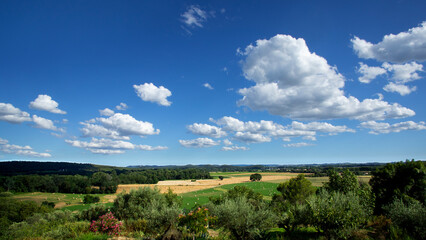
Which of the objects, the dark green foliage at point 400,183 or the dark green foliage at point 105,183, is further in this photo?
the dark green foliage at point 105,183

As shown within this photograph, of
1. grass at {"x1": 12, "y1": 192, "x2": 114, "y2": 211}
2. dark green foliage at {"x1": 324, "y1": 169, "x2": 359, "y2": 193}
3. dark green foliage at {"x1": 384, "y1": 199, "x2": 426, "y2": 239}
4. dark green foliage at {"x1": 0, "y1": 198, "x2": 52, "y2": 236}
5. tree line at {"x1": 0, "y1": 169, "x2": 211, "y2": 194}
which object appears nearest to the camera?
dark green foliage at {"x1": 384, "y1": 199, "x2": 426, "y2": 239}

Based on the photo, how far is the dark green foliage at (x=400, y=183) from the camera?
75.2 ft

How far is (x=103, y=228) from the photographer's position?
1619 centimetres

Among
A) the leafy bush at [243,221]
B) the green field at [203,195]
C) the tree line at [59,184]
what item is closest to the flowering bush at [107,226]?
the leafy bush at [243,221]

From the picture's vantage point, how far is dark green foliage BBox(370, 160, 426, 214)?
22922 mm

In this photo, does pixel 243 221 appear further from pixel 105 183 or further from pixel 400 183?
pixel 105 183

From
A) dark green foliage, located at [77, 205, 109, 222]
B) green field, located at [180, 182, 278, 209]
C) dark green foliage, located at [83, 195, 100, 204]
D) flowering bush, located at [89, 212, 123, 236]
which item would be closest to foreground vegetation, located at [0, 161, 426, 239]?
flowering bush, located at [89, 212, 123, 236]

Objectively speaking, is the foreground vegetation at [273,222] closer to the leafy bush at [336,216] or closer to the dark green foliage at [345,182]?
the leafy bush at [336,216]

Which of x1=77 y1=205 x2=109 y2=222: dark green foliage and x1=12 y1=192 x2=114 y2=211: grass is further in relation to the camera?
x1=12 y1=192 x2=114 y2=211: grass

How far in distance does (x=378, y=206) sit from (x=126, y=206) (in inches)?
1183

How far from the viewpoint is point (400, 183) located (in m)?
24.6

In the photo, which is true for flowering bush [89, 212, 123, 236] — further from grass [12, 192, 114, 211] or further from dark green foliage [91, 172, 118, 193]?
dark green foliage [91, 172, 118, 193]

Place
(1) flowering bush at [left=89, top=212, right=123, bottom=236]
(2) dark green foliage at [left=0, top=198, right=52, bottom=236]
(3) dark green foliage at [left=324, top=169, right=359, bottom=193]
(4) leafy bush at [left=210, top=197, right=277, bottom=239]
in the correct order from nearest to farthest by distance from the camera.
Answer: (4) leafy bush at [left=210, top=197, right=277, bottom=239], (1) flowering bush at [left=89, top=212, right=123, bottom=236], (3) dark green foliage at [left=324, top=169, right=359, bottom=193], (2) dark green foliage at [left=0, top=198, right=52, bottom=236]

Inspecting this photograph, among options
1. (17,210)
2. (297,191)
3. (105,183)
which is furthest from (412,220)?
(105,183)
